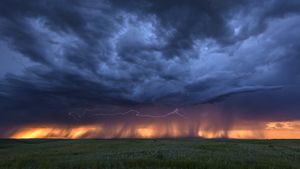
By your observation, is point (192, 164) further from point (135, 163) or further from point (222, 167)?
point (135, 163)

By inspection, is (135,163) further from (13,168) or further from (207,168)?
(13,168)

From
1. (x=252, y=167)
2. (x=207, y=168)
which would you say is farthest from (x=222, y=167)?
(x=252, y=167)

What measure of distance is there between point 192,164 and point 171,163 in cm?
141

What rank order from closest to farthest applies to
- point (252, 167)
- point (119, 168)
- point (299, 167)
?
point (119, 168), point (252, 167), point (299, 167)

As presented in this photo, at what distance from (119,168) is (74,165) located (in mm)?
3896

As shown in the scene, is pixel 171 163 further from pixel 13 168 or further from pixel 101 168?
pixel 13 168

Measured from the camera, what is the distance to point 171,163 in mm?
18938

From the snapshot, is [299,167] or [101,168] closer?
[101,168]

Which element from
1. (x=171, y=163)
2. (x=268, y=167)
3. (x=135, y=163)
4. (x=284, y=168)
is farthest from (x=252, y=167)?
(x=135, y=163)

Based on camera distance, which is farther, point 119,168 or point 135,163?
point 135,163

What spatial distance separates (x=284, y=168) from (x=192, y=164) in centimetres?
630

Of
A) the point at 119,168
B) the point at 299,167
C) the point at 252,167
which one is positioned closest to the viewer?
the point at 119,168

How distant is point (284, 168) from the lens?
1891 cm

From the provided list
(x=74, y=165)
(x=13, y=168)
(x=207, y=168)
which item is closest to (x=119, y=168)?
(x=74, y=165)
